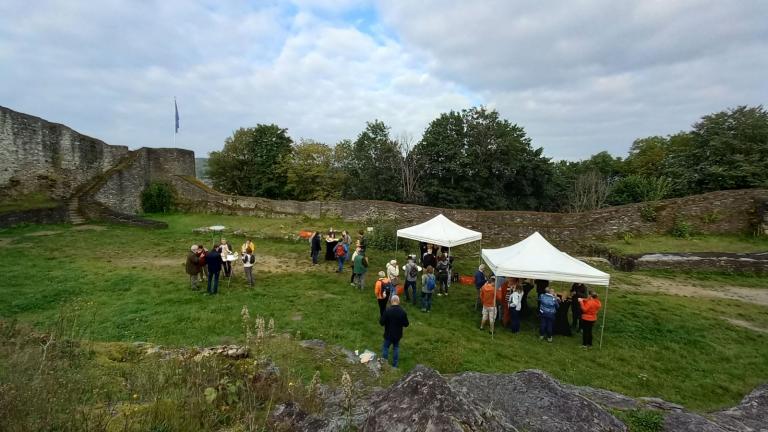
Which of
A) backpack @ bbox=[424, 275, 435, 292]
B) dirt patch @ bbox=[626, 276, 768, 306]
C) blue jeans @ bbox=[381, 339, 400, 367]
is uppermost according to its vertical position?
backpack @ bbox=[424, 275, 435, 292]

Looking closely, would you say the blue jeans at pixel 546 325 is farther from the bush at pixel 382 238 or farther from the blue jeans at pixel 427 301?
the bush at pixel 382 238

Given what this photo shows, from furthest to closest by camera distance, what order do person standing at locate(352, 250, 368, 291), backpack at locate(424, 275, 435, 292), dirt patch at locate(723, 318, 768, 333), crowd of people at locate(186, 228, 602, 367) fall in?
person standing at locate(352, 250, 368, 291)
backpack at locate(424, 275, 435, 292)
dirt patch at locate(723, 318, 768, 333)
crowd of people at locate(186, 228, 602, 367)


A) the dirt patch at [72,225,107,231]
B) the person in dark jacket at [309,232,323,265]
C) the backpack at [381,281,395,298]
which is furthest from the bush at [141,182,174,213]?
the backpack at [381,281,395,298]

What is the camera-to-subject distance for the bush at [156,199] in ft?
81.9

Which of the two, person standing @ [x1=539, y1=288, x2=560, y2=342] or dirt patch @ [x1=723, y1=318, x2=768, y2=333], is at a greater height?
person standing @ [x1=539, y1=288, x2=560, y2=342]

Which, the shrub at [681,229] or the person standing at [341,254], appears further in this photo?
the shrub at [681,229]

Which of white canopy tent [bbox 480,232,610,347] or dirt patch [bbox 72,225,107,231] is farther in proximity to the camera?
Answer: dirt patch [bbox 72,225,107,231]

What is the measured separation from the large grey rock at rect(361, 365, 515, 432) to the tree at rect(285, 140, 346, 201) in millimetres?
32312

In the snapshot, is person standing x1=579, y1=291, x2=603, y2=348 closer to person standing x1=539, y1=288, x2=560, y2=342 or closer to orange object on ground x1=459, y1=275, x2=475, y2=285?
person standing x1=539, y1=288, x2=560, y2=342

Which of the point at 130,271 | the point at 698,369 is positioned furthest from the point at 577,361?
the point at 130,271

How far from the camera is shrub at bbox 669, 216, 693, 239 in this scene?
1538 centimetres

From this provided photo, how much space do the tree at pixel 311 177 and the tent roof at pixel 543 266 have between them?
27.3 m

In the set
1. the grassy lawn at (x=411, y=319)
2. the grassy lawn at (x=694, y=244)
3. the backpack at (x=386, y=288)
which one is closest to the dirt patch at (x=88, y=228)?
the grassy lawn at (x=411, y=319)

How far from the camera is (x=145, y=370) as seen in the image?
3.91m
